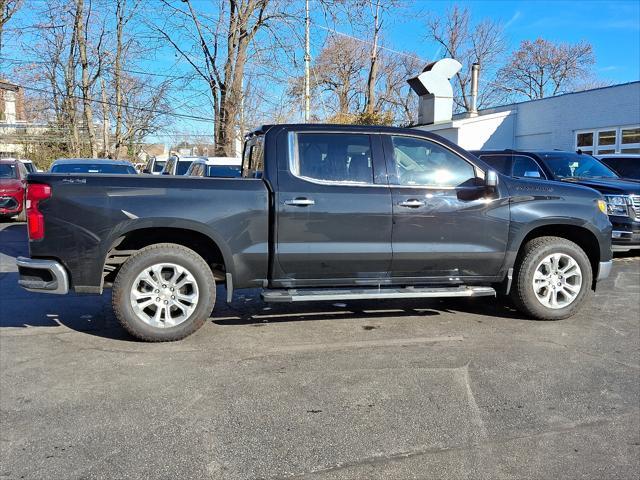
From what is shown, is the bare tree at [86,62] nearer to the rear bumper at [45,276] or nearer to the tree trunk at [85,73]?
the tree trunk at [85,73]

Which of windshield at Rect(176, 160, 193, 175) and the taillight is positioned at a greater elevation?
windshield at Rect(176, 160, 193, 175)

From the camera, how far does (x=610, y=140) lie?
691 inches

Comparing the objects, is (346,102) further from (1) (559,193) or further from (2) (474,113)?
(1) (559,193)

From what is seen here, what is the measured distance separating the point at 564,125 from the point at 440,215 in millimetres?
15817

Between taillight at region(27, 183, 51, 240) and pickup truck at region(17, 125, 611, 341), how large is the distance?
11 millimetres

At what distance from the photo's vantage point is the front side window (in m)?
5.28

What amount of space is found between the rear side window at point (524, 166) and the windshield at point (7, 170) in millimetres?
12868

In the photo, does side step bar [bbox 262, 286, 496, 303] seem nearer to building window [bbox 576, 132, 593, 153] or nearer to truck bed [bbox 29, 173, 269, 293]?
truck bed [bbox 29, 173, 269, 293]

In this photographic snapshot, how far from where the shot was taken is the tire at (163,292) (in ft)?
15.5

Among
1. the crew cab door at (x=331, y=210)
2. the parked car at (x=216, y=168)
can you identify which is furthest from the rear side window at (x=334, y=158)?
the parked car at (x=216, y=168)

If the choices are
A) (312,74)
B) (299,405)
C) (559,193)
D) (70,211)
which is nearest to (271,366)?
(299,405)

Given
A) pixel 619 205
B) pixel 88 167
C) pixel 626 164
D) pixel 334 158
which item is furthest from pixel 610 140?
pixel 334 158

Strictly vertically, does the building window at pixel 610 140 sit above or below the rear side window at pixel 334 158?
above

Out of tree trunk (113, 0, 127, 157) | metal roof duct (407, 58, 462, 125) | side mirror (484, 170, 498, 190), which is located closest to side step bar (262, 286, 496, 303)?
side mirror (484, 170, 498, 190)
